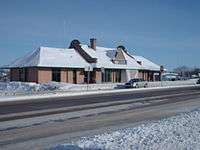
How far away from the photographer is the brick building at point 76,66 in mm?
54156

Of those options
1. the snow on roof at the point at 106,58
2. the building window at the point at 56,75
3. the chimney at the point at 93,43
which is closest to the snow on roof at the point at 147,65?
the snow on roof at the point at 106,58

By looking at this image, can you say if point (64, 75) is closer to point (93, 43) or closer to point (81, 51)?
point (81, 51)

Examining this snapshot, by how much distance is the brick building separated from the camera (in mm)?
54156

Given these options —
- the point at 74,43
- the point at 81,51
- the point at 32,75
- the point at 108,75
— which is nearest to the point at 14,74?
the point at 32,75

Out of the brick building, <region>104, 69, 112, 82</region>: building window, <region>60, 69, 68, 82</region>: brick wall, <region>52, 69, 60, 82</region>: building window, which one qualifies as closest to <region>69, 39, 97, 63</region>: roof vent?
the brick building

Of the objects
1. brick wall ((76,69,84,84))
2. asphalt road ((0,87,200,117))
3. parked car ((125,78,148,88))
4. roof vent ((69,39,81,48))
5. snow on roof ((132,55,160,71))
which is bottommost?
asphalt road ((0,87,200,117))

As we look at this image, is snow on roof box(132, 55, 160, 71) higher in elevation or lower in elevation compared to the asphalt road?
higher

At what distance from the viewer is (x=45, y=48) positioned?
60.1 m

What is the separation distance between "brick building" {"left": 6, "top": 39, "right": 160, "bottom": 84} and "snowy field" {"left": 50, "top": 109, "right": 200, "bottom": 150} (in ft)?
113

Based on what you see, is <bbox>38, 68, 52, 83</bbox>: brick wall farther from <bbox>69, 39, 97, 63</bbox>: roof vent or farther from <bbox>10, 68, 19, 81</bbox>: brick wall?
<bbox>69, 39, 97, 63</bbox>: roof vent

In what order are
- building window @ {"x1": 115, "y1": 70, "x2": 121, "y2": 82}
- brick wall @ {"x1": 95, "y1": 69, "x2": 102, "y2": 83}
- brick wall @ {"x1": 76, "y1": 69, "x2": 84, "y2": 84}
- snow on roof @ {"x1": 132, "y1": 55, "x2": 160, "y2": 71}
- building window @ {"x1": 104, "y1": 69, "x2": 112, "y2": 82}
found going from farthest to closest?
1. snow on roof @ {"x1": 132, "y1": 55, "x2": 160, "y2": 71}
2. building window @ {"x1": 115, "y1": 70, "x2": 121, "y2": 82}
3. building window @ {"x1": 104, "y1": 69, "x2": 112, "y2": 82}
4. brick wall @ {"x1": 95, "y1": 69, "x2": 102, "y2": 83}
5. brick wall @ {"x1": 76, "y1": 69, "x2": 84, "y2": 84}

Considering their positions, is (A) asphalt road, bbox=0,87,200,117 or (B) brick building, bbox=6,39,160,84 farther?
(B) brick building, bbox=6,39,160,84

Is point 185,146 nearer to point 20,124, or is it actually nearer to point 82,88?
point 20,124

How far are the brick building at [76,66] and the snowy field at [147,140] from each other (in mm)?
34412
